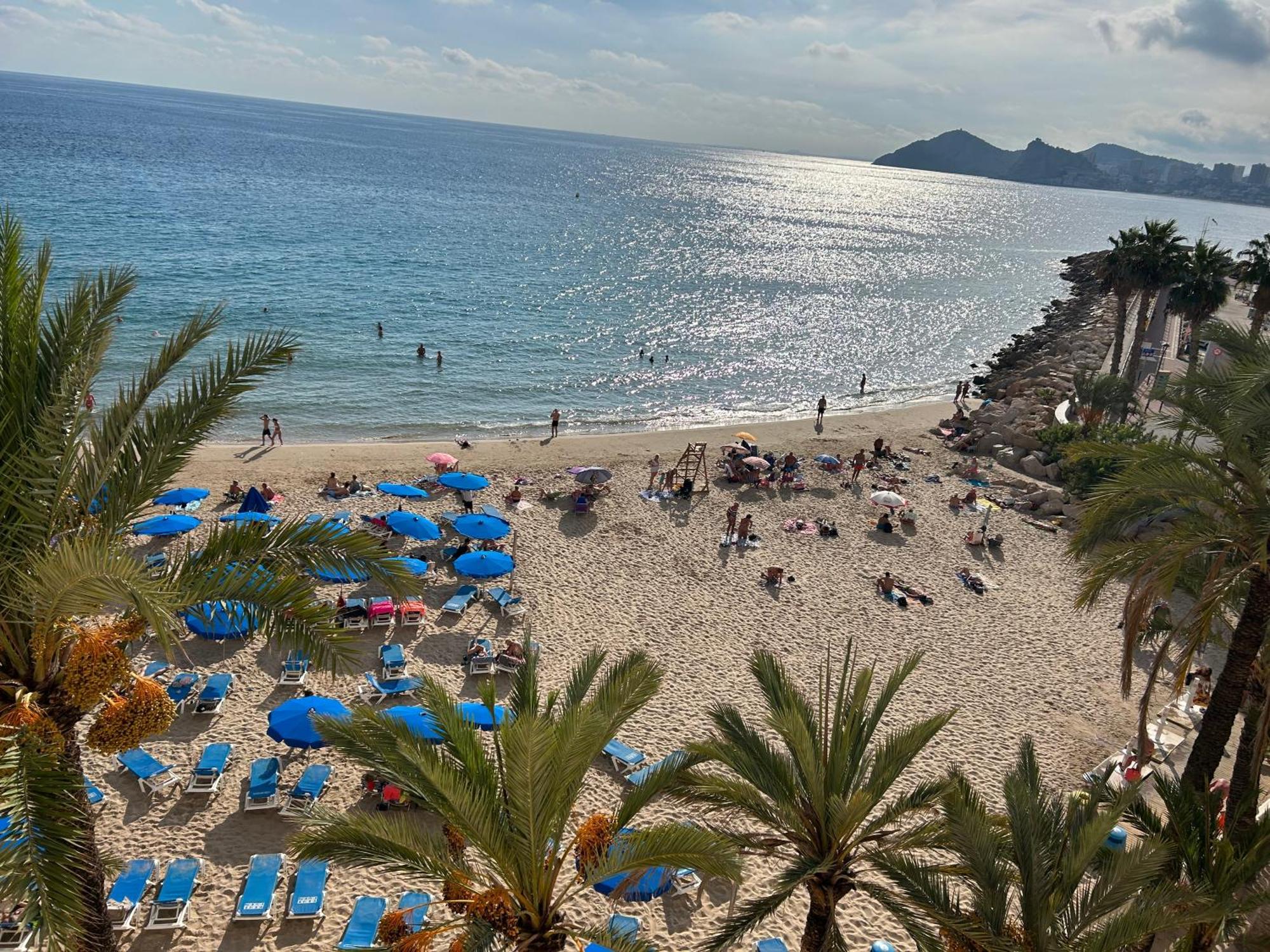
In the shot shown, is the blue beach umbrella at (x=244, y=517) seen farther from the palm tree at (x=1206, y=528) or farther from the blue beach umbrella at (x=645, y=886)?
the palm tree at (x=1206, y=528)

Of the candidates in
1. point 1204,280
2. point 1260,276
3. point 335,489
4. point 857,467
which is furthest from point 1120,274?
point 335,489

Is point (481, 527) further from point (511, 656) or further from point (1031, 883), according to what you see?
point (1031, 883)

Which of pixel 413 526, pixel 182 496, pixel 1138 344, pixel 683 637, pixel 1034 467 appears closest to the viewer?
pixel 683 637

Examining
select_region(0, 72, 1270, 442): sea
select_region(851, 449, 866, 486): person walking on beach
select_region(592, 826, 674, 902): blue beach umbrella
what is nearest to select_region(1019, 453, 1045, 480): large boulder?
select_region(851, 449, 866, 486): person walking on beach

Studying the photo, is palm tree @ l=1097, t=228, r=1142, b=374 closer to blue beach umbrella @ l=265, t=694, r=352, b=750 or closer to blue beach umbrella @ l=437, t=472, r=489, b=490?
blue beach umbrella @ l=437, t=472, r=489, b=490

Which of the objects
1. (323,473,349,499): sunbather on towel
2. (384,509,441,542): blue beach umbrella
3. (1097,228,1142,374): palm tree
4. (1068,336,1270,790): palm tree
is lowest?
(323,473,349,499): sunbather on towel

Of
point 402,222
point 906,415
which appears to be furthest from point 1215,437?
point 402,222
